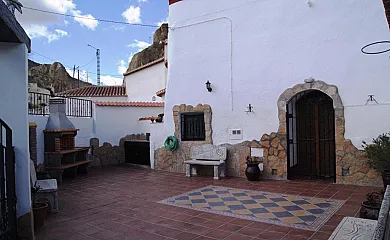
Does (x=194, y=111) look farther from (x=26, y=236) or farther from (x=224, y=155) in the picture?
(x=26, y=236)

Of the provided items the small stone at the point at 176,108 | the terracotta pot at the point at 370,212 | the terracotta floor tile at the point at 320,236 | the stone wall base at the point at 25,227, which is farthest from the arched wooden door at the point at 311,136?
the stone wall base at the point at 25,227

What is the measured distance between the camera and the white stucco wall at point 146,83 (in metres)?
14.4

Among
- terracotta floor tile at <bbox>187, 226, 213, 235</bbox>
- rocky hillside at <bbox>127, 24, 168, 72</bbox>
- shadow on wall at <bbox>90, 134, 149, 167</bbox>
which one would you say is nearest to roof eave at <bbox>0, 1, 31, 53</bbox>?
terracotta floor tile at <bbox>187, 226, 213, 235</bbox>

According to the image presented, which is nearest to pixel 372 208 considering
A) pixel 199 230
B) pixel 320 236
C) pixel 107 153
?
pixel 320 236

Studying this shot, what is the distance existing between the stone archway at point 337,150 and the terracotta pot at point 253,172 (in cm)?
44

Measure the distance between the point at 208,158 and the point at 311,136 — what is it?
2630mm

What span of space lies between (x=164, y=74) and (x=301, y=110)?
810cm

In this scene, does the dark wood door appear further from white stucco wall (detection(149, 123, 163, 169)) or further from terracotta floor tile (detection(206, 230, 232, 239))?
terracotta floor tile (detection(206, 230, 232, 239))

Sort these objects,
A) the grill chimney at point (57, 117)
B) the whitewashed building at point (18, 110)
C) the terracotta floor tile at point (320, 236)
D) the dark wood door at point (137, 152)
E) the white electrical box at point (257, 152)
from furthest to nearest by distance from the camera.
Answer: the dark wood door at point (137, 152) < the grill chimney at point (57, 117) < the white electrical box at point (257, 152) < the terracotta floor tile at point (320, 236) < the whitewashed building at point (18, 110)

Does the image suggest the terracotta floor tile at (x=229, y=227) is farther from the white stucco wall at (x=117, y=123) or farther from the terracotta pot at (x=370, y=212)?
the white stucco wall at (x=117, y=123)

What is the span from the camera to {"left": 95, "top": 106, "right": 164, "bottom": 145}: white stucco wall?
10.2 meters

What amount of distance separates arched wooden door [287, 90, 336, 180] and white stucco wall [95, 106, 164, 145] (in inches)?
210

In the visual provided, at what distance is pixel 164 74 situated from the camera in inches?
557

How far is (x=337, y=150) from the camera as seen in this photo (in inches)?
251
